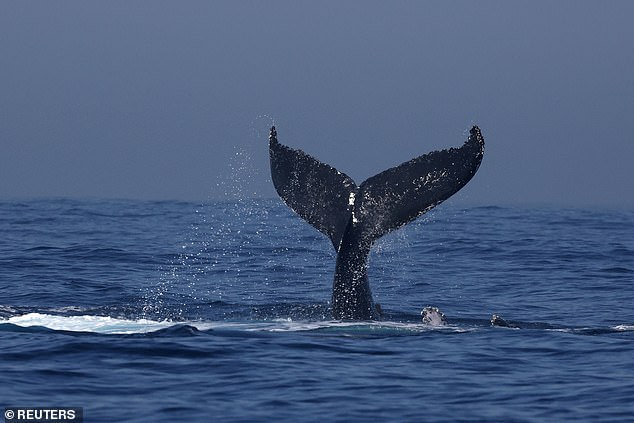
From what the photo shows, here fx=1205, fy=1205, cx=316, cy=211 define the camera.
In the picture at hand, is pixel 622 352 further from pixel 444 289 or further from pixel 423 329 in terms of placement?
pixel 444 289

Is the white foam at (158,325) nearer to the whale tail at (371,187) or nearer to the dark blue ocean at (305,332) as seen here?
the dark blue ocean at (305,332)

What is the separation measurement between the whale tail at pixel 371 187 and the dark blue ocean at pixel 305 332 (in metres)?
0.52

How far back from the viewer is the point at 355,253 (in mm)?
12797

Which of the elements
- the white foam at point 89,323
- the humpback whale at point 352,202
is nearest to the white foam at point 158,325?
the white foam at point 89,323

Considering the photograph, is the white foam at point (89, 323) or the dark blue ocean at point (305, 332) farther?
the white foam at point (89, 323)

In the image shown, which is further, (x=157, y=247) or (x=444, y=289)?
(x=157, y=247)

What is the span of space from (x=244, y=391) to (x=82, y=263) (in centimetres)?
1200

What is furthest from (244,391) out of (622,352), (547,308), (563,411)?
(547,308)

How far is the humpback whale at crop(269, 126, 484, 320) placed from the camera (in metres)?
12.3

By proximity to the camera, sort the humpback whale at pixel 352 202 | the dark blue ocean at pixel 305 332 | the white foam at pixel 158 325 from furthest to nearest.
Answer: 1. the white foam at pixel 158 325
2. the humpback whale at pixel 352 202
3. the dark blue ocean at pixel 305 332

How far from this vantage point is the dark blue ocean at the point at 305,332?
9.71 metres

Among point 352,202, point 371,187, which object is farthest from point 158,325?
point 371,187

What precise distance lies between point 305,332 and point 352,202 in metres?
1.46

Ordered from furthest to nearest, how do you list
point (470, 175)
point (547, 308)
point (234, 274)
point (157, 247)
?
point (157, 247) → point (234, 274) → point (547, 308) → point (470, 175)
